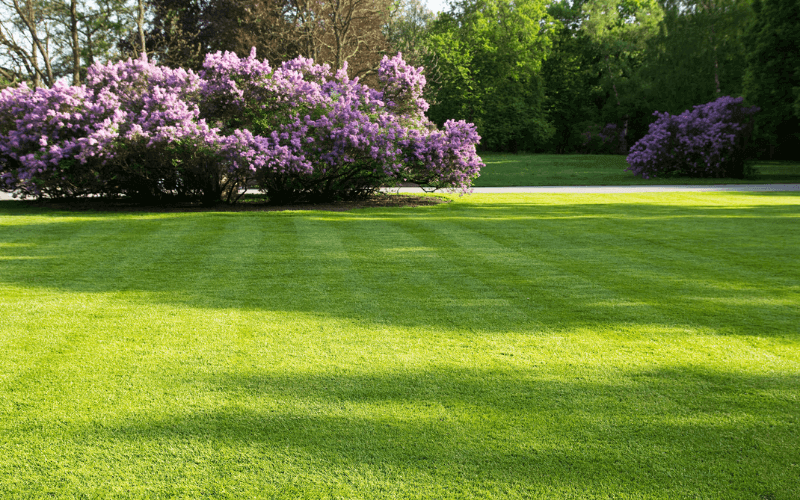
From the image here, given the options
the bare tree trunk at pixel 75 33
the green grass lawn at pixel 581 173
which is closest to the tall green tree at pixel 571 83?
the green grass lawn at pixel 581 173

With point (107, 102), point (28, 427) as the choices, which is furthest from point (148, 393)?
point (107, 102)

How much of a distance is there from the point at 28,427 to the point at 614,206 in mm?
12514

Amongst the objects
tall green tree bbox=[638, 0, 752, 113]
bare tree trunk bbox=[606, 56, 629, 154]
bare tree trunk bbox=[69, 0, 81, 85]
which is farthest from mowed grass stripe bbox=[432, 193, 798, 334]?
bare tree trunk bbox=[606, 56, 629, 154]

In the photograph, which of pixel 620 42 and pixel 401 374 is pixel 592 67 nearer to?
pixel 620 42

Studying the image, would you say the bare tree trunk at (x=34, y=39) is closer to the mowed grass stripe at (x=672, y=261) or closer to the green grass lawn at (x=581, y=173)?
the green grass lawn at (x=581, y=173)

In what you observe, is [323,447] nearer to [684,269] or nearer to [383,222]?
[684,269]

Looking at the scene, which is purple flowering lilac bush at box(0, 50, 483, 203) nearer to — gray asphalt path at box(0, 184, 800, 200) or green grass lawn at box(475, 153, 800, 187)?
gray asphalt path at box(0, 184, 800, 200)

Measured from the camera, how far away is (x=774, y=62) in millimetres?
22797

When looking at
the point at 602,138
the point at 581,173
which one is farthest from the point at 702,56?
the point at 602,138

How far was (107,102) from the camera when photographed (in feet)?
41.3

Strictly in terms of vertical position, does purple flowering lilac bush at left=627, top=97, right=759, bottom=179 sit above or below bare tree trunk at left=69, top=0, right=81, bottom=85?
below

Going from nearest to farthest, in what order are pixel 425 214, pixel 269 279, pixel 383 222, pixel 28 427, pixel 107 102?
pixel 28 427 → pixel 269 279 → pixel 383 222 → pixel 425 214 → pixel 107 102

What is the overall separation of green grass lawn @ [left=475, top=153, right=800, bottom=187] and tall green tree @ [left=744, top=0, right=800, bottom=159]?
9.23ft

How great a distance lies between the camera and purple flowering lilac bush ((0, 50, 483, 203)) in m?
12.1
